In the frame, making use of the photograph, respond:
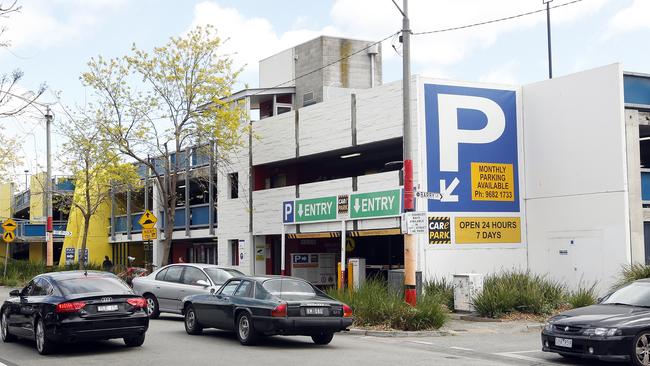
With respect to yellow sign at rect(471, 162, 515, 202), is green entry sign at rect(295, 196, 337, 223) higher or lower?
lower

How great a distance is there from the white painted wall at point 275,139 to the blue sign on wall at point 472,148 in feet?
22.6

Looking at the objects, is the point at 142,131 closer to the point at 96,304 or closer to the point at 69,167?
the point at 69,167

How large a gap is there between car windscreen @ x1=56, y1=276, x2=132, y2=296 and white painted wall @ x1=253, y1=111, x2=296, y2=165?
15.5m

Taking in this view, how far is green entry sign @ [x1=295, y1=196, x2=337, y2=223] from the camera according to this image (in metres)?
27.7

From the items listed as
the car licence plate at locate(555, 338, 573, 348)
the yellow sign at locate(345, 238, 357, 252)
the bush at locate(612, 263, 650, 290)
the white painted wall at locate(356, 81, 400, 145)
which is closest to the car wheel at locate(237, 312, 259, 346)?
the car licence plate at locate(555, 338, 573, 348)

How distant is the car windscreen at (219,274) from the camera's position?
19734mm

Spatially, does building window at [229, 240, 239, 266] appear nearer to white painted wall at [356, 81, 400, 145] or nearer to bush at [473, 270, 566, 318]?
white painted wall at [356, 81, 400, 145]

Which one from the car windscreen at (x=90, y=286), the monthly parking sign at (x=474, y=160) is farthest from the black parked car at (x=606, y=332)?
the monthly parking sign at (x=474, y=160)

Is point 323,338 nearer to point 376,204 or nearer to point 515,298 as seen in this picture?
point 515,298

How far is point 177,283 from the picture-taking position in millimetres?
20250

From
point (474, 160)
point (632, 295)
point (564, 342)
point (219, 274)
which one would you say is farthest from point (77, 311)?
point (474, 160)

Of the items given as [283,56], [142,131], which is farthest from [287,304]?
[283,56]

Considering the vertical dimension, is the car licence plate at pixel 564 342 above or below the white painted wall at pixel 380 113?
below

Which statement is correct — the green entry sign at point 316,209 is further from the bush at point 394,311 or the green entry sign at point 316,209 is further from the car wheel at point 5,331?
the car wheel at point 5,331
